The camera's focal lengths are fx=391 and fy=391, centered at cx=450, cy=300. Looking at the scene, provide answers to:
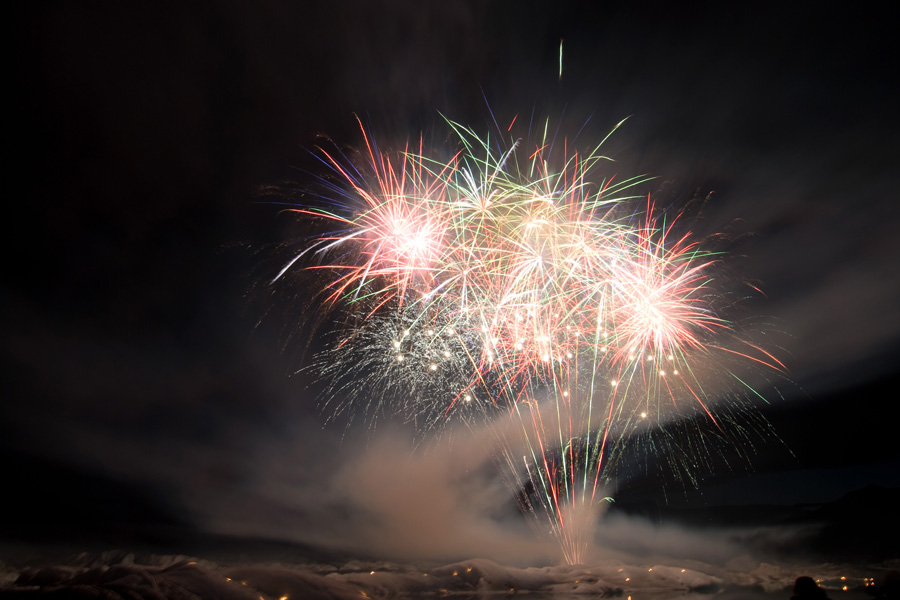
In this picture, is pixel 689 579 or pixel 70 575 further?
pixel 689 579

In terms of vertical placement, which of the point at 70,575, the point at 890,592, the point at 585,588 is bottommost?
the point at 585,588

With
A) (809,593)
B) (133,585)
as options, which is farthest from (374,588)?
(809,593)

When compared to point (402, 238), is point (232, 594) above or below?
below

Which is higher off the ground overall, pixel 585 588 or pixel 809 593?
pixel 809 593

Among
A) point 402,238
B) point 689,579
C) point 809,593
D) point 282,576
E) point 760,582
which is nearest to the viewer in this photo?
point 809,593

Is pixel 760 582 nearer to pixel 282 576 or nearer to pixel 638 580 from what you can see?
pixel 638 580

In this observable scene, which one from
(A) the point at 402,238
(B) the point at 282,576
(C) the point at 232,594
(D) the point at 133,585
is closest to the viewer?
(A) the point at 402,238

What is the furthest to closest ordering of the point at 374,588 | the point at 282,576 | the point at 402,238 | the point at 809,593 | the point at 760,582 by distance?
the point at 760,582
the point at 374,588
the point at 282,576
the point at 402,238
the point at 809,593

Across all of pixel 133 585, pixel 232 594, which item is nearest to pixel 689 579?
pixel 232 594

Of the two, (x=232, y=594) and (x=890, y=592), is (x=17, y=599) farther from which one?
(x=890, y=592)
